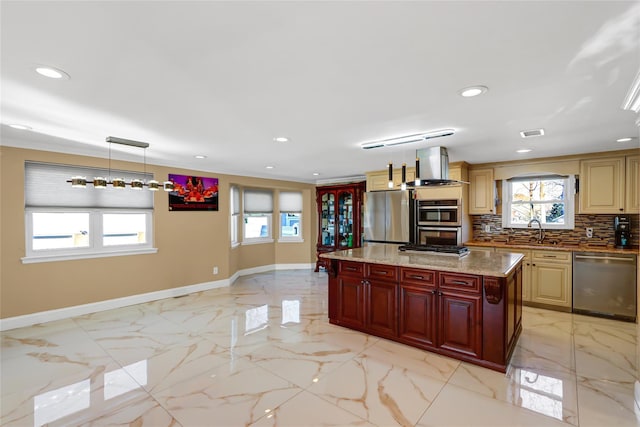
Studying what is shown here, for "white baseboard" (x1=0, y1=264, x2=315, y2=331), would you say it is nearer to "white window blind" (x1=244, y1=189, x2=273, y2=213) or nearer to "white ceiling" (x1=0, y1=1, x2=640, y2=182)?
"white window blind" (x1=244, y1=189, x2=273, y2=213)

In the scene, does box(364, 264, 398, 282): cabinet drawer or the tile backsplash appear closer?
box(364, 264, 398, 282): cabinet drawer

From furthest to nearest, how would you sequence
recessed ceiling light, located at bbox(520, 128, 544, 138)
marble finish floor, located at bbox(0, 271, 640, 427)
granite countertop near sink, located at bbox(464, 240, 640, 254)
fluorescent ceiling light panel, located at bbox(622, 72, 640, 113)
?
1. granite countertop near sink, located at bbox(464, 240, 640, 254)
2. recessed ceiling light, located at bbox(520, 128, 544, 138)
3. marble finish floor, located at bbox(0, 271, 640, 427)
4. fluorescent ceiling light panel, located at bbox(622, 72, 640, 113)

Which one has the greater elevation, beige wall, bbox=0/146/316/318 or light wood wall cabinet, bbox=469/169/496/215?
light wood wall cabinet, bbox=469/169/496/215

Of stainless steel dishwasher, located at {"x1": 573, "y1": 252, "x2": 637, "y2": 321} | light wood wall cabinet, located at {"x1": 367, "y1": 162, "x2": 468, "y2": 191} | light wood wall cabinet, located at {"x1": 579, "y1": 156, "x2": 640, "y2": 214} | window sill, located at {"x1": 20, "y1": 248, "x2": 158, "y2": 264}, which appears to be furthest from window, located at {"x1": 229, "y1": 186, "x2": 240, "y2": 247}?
light wood wall cabinet, located at {"x1": 579, "y1": 156, "x2": 640, "y2": 214}

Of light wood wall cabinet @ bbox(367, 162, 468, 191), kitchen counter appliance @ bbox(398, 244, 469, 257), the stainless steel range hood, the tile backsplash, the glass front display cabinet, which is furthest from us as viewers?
the glass front display cabinet

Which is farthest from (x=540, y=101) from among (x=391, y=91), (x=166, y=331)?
(x=166, y=331)

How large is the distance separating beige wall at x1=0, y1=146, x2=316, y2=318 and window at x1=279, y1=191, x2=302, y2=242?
0.44 meters

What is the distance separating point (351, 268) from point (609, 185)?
3.76 metres

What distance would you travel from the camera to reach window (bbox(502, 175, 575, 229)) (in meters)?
4.55

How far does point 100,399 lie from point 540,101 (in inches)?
158

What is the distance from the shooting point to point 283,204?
284 inches

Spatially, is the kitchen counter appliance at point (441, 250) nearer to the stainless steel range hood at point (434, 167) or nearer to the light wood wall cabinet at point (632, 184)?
the stainless steel range hood at point (434, 167)

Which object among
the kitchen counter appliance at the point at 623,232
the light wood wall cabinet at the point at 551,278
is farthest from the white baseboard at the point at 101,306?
the kitchen counter appliance at the point at 623,232

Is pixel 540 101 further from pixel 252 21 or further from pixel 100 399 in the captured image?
pixel 100 399
